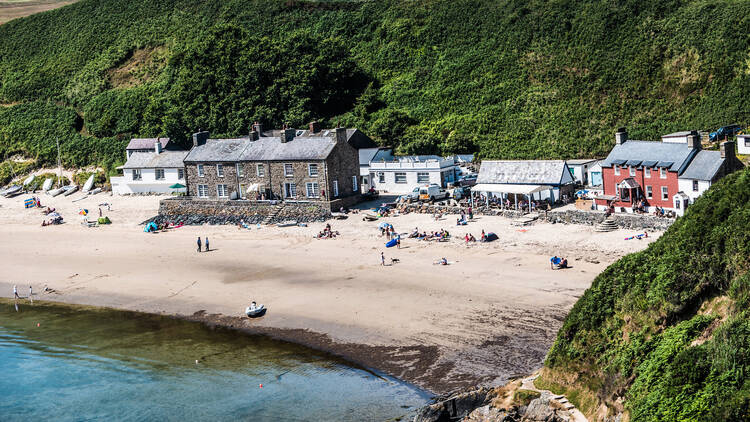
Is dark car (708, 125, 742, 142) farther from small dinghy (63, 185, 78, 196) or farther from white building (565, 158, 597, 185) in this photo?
small dinghy (63, 185, 78, 196)

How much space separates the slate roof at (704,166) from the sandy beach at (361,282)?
16.5 feet

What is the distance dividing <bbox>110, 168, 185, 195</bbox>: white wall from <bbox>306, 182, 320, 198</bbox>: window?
14.2 metres

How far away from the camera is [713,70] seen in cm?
5856

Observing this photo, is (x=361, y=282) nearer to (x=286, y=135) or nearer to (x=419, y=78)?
(x=286, y=135)

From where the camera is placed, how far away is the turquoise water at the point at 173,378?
2314cm

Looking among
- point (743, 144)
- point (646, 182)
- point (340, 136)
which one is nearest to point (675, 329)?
point (646, 182)

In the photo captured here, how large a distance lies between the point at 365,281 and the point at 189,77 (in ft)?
150

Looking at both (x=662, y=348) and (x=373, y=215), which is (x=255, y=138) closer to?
(x=373, y=215)

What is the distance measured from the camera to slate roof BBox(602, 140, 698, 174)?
39.3 m

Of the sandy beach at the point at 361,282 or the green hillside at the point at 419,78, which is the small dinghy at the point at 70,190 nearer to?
the green hillside at the point at 419,78

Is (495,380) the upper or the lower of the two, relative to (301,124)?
lower

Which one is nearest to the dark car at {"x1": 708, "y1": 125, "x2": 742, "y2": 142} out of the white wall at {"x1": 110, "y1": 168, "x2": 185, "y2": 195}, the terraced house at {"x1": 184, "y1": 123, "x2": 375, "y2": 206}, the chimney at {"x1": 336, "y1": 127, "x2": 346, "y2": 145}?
the terraced house at {"x1": 184, "y1": 123, "x2": 375, "y2": 206}

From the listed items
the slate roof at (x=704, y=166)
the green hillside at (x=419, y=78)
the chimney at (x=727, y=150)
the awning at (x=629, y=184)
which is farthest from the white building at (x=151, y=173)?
the chimney at (x=727, y=150)

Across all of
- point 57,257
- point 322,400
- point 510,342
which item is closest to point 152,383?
point 322,400
